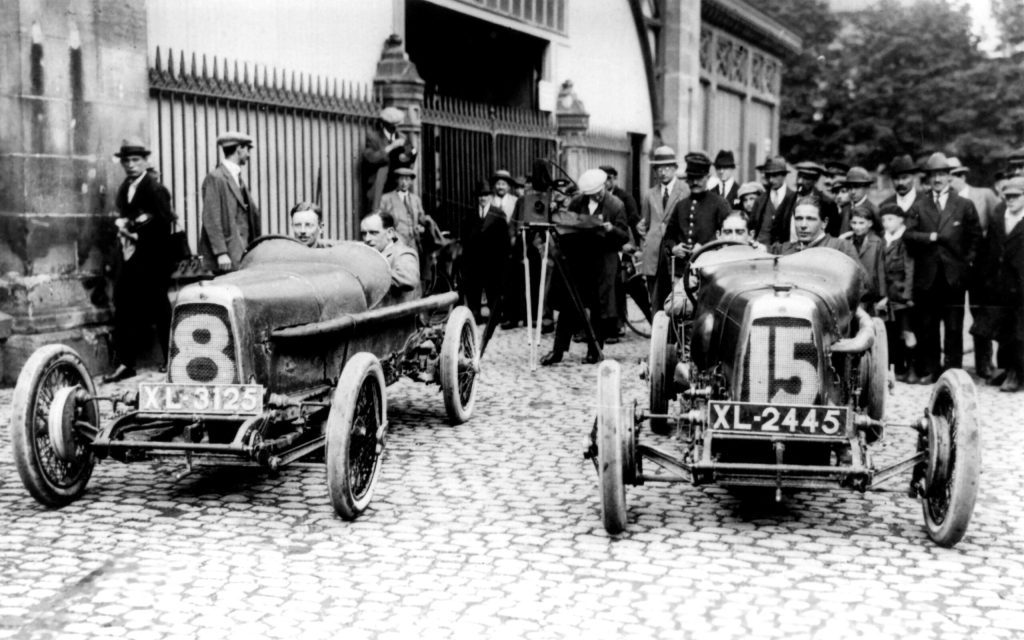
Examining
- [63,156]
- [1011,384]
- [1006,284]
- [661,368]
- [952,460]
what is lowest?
[1011,384]

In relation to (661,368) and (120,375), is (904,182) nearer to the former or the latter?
(661,368)

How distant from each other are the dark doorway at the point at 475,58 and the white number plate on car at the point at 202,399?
38.4 ft

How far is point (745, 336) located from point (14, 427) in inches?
133

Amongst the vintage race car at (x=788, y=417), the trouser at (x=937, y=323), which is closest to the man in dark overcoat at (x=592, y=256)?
the trouser at (x=937, y=323)

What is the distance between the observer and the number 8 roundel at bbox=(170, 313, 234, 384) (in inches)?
238

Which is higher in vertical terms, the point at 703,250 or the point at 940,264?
the point at 703,250

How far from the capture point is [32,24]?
29.6 feet

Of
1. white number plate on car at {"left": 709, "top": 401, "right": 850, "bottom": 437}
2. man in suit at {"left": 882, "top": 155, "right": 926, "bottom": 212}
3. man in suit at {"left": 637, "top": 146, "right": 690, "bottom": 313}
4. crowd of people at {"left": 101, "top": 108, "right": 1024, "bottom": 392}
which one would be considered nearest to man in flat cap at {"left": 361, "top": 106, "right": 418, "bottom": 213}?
crowd of people at {"left": 101, "top": 108, "right": 1024, "bottom": 392}

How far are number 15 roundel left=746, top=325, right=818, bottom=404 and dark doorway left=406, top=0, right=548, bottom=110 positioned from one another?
466 inches

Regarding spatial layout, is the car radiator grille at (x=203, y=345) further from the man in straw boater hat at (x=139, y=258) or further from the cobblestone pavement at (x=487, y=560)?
the man in straw boater hat at (x=139, y=258)

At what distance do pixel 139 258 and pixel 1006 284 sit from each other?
711 cm

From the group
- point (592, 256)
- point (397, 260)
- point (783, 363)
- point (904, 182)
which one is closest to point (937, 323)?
point (904, 182)

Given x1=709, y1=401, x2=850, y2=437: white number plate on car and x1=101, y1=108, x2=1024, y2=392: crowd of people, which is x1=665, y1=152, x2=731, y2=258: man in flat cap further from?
x1=709, y1=401, x2=850, y2=437: white number plate on car

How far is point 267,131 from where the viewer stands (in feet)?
37.7
